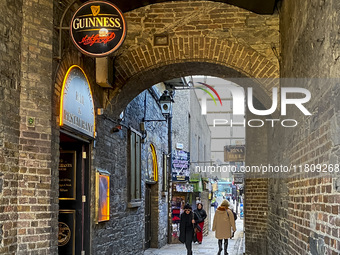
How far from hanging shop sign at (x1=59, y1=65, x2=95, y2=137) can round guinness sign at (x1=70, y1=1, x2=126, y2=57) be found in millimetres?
663

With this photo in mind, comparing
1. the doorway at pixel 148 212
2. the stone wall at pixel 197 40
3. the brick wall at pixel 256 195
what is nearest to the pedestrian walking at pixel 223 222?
the brick wall at pixel 256 195

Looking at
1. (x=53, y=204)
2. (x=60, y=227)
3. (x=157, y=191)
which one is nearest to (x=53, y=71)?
(x=53, y=204)

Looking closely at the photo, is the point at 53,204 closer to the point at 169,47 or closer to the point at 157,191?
the point at 169,47

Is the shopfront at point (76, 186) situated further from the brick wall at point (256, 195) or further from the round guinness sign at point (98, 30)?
the brick wall at point (256, 195)

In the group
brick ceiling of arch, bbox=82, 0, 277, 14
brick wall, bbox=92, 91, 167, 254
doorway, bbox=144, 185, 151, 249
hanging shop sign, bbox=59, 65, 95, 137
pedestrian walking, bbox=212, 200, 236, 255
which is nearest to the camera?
hanging shop sign, bbox=59, 65, 95, 137

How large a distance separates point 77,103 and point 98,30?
1.36 meters

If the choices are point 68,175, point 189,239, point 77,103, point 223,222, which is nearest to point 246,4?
point 77,103

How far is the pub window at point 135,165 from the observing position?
38.1 feet

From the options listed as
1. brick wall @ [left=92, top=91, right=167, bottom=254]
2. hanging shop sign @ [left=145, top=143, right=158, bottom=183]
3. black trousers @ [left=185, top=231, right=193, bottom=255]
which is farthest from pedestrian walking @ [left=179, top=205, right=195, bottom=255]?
hanging shop sign @ [left=145, top=143, right=158, bottom=183]

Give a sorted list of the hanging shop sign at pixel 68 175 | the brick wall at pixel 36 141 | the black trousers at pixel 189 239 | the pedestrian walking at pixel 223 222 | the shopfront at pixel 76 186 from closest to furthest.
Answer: the brick wall at pixel 36 141 → the shopfront at pixel 76 186 → the hanging shop sign at pixel 68 175 → the black trousers at pixel 189 239 → the pedestrian walking at pixel 223 222

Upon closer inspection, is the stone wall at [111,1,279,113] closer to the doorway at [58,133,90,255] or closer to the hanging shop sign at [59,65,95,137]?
the hanging shop sign at [59,65,95,137]

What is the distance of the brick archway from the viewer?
9.05m

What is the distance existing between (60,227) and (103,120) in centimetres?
205

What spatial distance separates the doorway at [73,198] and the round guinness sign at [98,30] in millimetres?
1996
